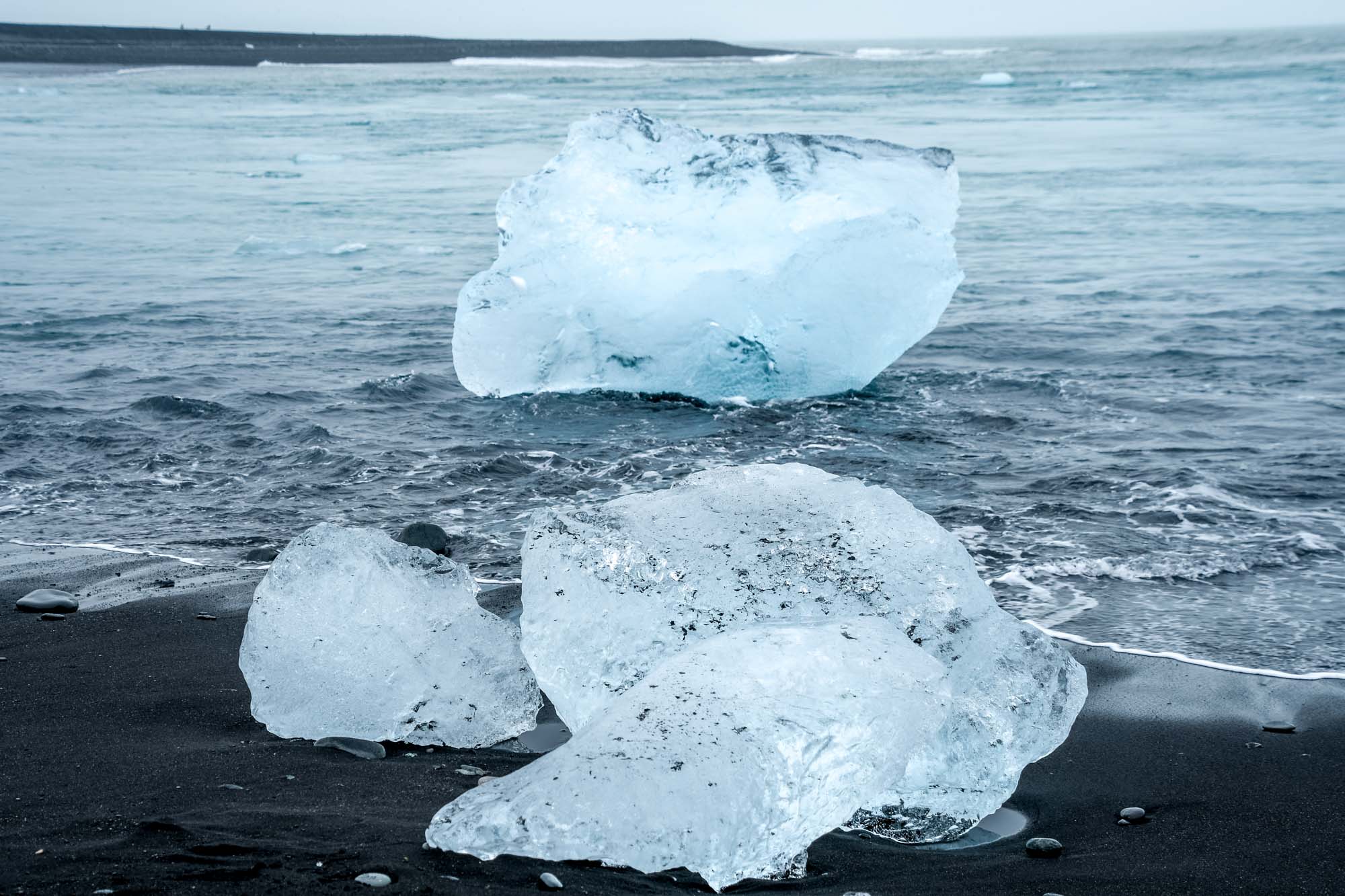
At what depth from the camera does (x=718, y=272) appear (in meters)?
6.91

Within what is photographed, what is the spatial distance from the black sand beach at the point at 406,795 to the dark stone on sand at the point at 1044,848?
3 centimetres

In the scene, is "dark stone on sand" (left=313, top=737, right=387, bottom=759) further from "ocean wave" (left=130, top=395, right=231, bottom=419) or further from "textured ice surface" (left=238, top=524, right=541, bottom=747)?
"ocean wave" (left=130, top=395, right=231, bottom=419)

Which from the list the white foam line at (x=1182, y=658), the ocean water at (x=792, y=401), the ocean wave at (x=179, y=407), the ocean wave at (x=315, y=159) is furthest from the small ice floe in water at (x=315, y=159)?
the white foam line at (x=1182, y=658)

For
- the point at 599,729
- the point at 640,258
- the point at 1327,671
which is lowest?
the point at 1327,671

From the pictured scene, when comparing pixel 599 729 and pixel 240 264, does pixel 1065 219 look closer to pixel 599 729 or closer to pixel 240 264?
pixel 240 264

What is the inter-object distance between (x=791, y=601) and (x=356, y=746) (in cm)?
118

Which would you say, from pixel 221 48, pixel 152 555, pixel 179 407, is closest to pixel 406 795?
pixel 152 555

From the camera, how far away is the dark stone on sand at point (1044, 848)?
261 cm

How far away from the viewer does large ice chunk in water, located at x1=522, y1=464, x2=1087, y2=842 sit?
9.55 ft

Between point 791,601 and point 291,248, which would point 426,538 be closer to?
point 791,601

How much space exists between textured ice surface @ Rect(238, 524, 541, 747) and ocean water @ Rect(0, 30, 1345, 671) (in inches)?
46.8

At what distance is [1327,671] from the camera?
3.65 metres

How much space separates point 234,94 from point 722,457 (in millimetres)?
40226

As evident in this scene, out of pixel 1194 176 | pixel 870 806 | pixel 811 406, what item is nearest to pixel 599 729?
pixel 870 806
